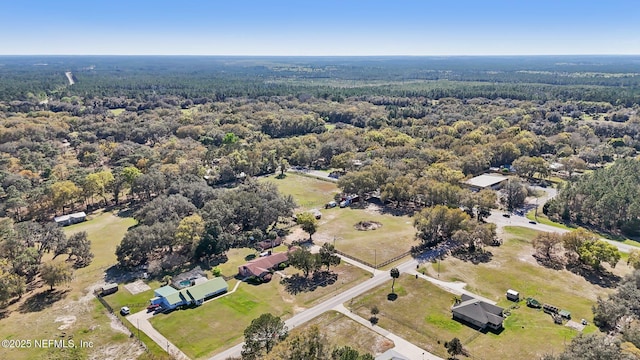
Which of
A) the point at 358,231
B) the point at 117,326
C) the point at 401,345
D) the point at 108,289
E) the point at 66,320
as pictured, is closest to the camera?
the point at 401,345

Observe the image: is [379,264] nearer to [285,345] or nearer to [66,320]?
[285,345]

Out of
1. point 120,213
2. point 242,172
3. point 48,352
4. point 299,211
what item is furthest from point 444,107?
point 48,352

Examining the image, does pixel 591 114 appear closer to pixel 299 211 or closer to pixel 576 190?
pixel 576 190

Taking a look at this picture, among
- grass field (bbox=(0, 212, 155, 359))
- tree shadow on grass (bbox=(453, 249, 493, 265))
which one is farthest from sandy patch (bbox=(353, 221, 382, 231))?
grass field (bbox=(0, 212, 155, 359))

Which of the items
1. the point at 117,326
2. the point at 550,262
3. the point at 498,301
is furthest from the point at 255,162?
the point at 498,301

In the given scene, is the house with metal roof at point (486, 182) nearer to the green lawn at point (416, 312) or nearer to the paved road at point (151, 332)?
the green lawn at point (416, 312)

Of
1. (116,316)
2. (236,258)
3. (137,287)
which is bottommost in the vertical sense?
(236,258)

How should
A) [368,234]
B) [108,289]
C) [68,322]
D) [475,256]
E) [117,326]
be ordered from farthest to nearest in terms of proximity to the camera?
[368,234], [475,256], [108,289], [68,322], [117,326]

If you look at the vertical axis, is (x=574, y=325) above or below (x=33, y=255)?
below
